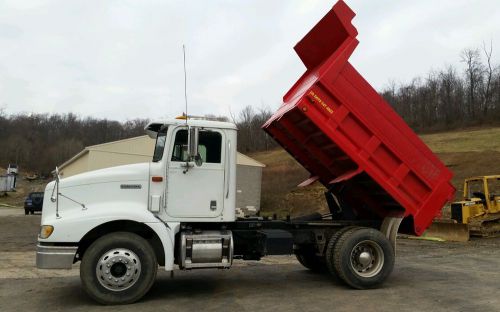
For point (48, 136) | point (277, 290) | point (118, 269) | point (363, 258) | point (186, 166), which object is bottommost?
point (277, 290)

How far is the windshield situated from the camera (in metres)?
7.35

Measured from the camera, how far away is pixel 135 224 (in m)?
7.16

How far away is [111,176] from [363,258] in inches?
166

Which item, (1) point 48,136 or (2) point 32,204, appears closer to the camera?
(2) point 32,204

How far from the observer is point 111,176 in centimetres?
714

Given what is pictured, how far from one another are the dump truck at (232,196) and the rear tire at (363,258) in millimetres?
17

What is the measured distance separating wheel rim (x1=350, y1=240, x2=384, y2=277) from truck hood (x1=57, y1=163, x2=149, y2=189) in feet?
→ 11.8

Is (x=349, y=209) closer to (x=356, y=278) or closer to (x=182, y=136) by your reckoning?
(x=356, y=278)

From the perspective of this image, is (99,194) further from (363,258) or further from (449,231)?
(449,231)

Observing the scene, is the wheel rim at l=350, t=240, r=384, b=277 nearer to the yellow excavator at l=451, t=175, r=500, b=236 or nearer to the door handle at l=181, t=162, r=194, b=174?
the door handle at l=181, t=162, r=194, b=174

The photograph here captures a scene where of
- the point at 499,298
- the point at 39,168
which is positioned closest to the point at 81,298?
the point at 499,298

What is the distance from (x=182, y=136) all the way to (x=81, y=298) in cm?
286

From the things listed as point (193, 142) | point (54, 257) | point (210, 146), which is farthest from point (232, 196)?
point (54, 257)

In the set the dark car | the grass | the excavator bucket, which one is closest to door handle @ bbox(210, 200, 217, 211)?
the excavator bucket
